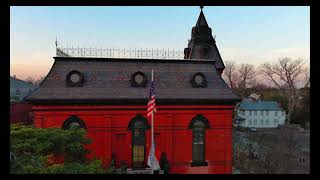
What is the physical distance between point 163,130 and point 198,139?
6.96 feet

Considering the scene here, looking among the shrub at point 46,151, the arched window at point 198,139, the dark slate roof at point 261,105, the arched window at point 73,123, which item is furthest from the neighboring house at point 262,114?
the shrub at point 46,151

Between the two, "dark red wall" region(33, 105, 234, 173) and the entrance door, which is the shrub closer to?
"dark red wall" region(33, 105, 234, 173)

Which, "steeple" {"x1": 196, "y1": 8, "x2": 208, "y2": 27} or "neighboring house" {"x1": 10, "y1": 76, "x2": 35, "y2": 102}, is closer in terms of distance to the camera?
"steeple" {"x1": 196, "y1": 8, "x2": 208, "y2": 27}

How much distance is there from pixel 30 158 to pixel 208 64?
1203 cm

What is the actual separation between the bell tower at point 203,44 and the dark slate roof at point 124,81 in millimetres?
2466

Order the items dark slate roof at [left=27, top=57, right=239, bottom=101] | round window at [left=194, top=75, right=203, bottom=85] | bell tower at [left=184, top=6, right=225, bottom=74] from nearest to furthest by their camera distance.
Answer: dark slate roof at [left=27, top=57, right=239, bottom=101] < round window at [left=194, top=75, right=203, bottom=85] < bell tower at [left=184, top=6, right=225, bottom=74]

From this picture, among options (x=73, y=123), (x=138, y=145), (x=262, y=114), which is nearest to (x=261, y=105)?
(x=262, y=114)

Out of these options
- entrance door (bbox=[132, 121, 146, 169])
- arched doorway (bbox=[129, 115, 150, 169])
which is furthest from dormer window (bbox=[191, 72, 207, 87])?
entrance door (bbox=[132, 121, 146, 169])

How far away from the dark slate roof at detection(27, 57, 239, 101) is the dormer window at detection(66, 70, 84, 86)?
0.26m

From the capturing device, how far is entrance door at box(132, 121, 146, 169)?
16.9m

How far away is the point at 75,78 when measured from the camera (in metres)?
16.9

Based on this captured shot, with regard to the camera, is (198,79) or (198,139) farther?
(198,79)

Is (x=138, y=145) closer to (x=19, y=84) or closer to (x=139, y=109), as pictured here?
(x=139, y=109)
